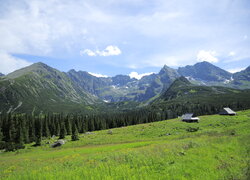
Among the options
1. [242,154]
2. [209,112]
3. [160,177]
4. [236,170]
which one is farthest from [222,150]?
[209,112]

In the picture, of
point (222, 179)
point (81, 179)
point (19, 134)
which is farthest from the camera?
point (19, 134)

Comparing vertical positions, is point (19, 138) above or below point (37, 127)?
below

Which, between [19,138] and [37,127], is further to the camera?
[37,127]

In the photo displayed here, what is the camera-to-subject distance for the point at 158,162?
12805mm

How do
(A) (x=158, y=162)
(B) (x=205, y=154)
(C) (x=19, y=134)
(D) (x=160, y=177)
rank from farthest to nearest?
(C) (x=19, y=134) < (B) (x=205, y=154) < (A) (x=158, y=162) < (D) (x=160, y=177)

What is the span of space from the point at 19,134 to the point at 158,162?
267 feet

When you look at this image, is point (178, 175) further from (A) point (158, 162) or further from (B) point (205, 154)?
(B) point (205, 154)

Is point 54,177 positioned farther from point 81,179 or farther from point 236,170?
point 236,170

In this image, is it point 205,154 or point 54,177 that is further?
point 205,154

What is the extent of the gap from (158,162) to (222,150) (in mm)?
6810

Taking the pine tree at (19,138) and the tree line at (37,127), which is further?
the tree line at (37,127)

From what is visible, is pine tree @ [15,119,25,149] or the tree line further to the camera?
the tree line

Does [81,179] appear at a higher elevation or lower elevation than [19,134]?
higher

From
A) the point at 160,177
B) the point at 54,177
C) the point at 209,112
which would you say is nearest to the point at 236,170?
the point at 160,177
